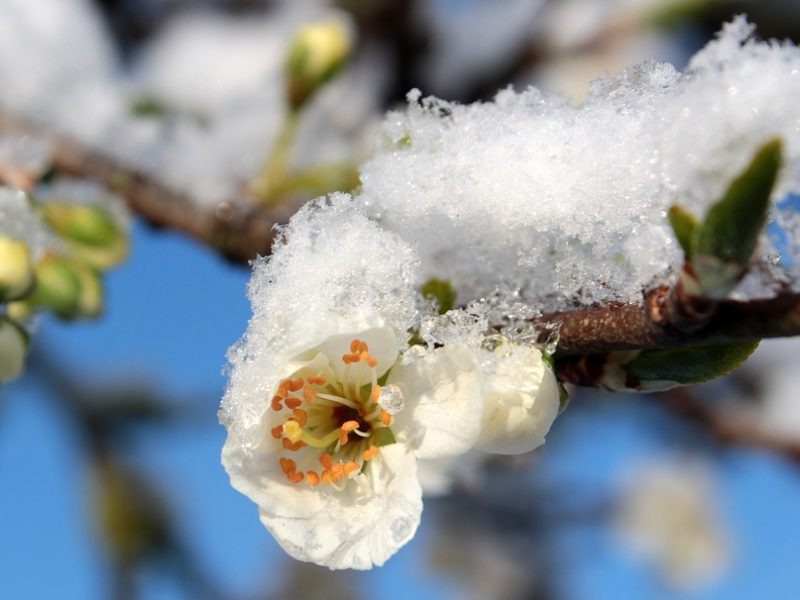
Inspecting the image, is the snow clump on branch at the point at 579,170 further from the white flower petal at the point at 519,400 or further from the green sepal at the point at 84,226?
the green sepal at the point at 84,226

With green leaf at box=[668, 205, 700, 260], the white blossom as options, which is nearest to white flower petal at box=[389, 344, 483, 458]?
green leaf at box=[668, 205, 700, 260]

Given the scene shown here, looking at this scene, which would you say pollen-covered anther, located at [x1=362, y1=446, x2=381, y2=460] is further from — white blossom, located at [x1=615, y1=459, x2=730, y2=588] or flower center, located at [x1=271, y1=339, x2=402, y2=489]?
white blossom, located at [x1=615, y1=459, x2=730, y2=588]

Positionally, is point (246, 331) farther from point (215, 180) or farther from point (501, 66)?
point (501, 66)

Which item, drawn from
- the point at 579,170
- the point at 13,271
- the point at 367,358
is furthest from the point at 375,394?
the point at 13,271

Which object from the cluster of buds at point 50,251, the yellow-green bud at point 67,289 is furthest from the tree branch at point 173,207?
the yellow-green bud at point 67,289

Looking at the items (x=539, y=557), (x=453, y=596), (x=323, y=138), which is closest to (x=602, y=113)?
(x=323, y=138)

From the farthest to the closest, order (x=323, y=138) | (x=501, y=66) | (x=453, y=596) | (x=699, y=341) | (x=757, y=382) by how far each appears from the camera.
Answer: (x=453, y=596), (x=757, y=382), (x=501, y=66), (x=323, y=138), (x=699, y=341)

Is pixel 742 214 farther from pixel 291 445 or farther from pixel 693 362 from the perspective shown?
pixel 291 445

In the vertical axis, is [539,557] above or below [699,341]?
below
